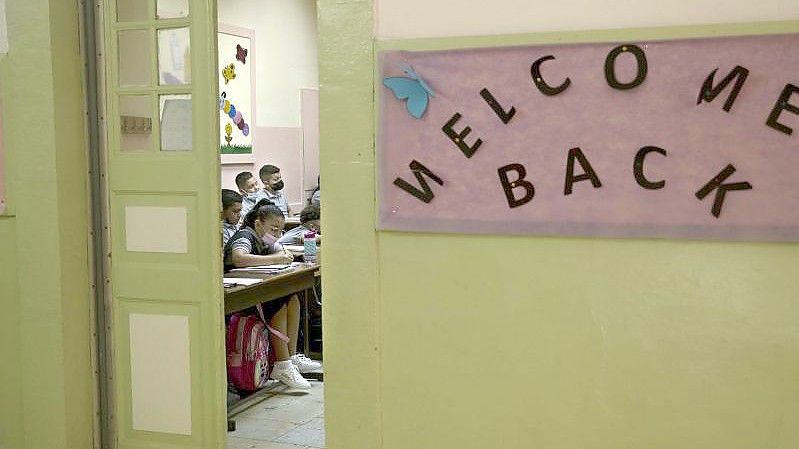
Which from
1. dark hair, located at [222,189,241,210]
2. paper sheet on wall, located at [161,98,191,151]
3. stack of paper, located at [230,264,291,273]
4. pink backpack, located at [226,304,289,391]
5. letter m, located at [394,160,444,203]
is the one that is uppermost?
paper sheet on wall, located at [161,98,191,151]

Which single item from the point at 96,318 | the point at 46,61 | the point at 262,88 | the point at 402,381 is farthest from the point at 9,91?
the point at 262,88

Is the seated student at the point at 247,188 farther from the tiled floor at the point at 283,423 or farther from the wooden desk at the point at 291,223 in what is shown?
the tiled floor at the point at 283,423

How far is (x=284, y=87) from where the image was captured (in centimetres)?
855

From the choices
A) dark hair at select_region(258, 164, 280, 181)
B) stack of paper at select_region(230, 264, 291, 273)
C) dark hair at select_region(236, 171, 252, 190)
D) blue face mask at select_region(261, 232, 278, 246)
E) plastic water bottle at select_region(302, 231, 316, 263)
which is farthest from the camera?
dark hair at select_region(258, 164, 280, 181)

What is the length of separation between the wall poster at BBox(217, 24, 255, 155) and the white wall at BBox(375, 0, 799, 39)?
4600 mm

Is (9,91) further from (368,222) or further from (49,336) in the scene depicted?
(368,222)

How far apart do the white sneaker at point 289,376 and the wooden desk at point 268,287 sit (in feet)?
1.39

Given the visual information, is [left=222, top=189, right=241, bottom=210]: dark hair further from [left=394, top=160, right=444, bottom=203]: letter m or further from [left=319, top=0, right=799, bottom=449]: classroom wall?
[left=394, top=160, right=444, bottom=203]: letter m

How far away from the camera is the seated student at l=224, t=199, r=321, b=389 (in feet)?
17.0

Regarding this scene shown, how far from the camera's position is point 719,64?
262cm

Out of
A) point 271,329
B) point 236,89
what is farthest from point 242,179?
point 271,329

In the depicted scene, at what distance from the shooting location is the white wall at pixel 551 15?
103 inches

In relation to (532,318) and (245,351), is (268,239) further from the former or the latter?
(532,318)

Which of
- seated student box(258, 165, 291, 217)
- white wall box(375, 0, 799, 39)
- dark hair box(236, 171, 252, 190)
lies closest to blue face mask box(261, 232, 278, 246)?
dark hair box(236, 171, 252, 190)
